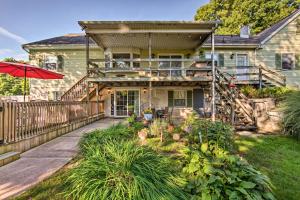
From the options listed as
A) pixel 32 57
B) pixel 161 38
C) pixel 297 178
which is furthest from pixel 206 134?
pixel 32 57

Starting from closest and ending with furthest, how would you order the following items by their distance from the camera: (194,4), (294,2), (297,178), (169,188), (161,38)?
(169,188), (297,178), (161,38), (294,2), (194,4)

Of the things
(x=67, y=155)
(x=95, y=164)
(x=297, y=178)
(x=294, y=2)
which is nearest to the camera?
(x=95, y=164)

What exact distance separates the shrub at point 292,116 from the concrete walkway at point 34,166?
23.2ft

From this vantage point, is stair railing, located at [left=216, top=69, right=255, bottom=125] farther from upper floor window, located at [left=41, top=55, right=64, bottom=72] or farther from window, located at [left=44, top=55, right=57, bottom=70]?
window, located at [left=44, top=55, right=57, bottom=70]

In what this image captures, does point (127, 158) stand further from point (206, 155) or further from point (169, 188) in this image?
point (206, 155)

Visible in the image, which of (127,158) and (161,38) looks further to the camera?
(161,38)

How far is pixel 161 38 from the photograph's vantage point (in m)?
11.9

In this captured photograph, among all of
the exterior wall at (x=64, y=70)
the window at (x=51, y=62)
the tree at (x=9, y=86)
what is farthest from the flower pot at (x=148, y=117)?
the tree at (x=9, y=86)

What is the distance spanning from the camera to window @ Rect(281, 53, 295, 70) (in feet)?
48.7

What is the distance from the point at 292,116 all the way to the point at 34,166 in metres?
7.76

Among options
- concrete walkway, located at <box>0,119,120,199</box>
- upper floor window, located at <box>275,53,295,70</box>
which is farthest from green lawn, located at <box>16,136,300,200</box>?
upper floor window, located at <box>275,53,295,70</box>

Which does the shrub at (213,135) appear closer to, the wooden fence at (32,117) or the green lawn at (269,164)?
the green lawn at (269,164)

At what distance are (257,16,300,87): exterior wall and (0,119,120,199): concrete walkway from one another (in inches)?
593

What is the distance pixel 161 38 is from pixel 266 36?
882 cm
